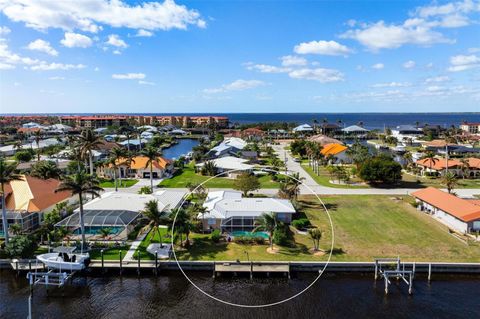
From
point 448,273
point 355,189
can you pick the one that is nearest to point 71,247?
point 448,273

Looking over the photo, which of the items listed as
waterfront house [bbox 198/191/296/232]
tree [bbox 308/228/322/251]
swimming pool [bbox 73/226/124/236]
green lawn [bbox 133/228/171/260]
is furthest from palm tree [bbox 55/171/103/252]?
tree [bbox 308/228/322/251]

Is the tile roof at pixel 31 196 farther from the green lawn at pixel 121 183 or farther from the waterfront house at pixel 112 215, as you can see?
the green lawn at pixel 121 183

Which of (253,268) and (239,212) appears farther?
(239,212)

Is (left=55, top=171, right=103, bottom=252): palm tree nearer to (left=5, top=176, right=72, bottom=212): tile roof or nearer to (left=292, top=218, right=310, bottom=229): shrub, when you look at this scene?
(left=5, top=176, right=72, bottom=212): tile roof

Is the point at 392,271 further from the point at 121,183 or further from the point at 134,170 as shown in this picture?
the point at 134,170

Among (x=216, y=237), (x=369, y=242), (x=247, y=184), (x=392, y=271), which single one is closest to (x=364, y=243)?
(x=369, y=242)

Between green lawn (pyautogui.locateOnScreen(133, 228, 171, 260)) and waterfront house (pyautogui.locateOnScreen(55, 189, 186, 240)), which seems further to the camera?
waterfront house (pyautogui.locateOnScreen(55, 189, 186, 240))
